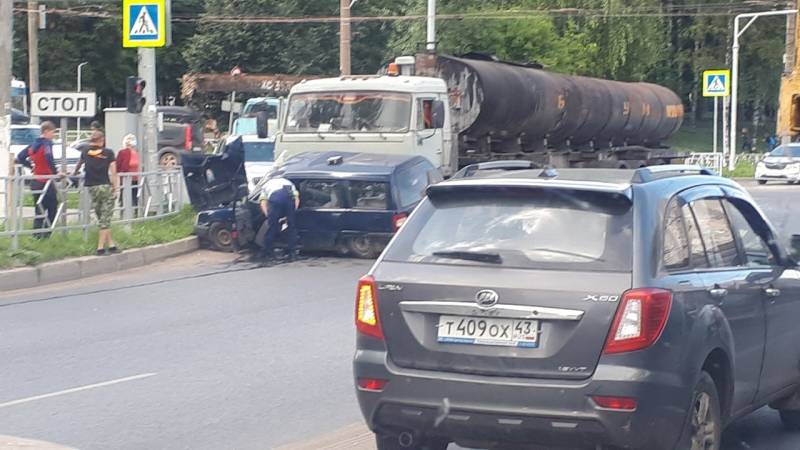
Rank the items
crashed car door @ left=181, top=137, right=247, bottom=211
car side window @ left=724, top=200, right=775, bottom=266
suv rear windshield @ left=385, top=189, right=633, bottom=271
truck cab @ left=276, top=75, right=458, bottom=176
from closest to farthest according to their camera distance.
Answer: suv rear windshield @ left=385, top=189, right=633, bottom=271 → car side window @ left=724, top=200, right=775, bottom=266 → crashed car door @ left=181, top=137, right=247, bottom=211 → truck cab @ left=276, top=75, right=458, bottom=176

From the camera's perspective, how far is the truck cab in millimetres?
20219

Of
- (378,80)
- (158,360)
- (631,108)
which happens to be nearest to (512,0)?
(631,108)

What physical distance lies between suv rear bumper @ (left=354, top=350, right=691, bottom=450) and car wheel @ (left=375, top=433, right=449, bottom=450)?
24 cm

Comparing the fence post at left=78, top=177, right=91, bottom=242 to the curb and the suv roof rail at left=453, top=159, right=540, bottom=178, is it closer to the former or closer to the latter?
the curb

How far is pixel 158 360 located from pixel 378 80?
10.8 m

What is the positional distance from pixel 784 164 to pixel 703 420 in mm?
37426

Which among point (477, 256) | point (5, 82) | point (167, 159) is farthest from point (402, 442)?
point (167, 159)

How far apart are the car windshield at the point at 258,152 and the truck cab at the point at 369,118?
22.5 feet

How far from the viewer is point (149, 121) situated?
70.0ft

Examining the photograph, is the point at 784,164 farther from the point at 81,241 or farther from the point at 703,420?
the point at 703,420

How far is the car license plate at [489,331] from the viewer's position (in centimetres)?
583

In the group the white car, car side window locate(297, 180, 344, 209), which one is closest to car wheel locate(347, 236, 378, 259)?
car side window locate(297, 180, 344, 209)

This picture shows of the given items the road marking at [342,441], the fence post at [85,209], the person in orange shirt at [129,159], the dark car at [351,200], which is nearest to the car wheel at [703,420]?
the road marking at [342,441]

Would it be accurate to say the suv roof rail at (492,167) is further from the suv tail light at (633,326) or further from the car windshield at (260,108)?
the car windshield at (260,108)
